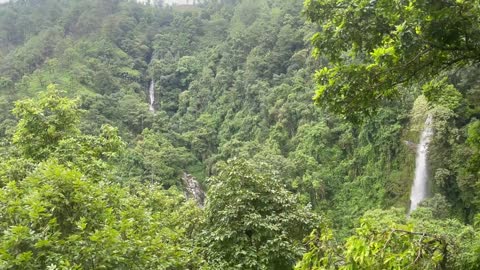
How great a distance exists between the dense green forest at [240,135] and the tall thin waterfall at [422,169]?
378mm

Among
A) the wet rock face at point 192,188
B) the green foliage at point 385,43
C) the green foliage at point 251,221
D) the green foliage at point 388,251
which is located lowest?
the wet rock face at point 192,188

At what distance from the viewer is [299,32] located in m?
40.4

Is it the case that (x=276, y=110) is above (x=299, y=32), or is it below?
below

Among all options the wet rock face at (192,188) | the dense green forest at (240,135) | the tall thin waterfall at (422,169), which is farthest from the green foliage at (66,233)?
the wet rock face at (192,188)

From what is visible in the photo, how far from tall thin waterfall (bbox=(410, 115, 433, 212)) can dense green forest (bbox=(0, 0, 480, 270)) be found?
378 millimetres

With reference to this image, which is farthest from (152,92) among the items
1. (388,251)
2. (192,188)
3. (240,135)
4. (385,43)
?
(388,251)

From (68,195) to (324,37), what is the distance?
320 centimetres

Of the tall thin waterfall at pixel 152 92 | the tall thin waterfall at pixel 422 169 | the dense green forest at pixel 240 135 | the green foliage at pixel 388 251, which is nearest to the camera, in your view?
the green foliage at pixel 388 251

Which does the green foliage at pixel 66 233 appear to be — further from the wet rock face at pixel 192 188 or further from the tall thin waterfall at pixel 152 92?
the tall thin waterfall at pixel 152 92

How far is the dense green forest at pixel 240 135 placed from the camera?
3693 mm

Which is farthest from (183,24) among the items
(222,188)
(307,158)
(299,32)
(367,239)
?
(367,239)

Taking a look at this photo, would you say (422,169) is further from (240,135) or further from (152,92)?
(152,92)

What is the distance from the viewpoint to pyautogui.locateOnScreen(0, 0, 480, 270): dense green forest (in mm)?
3693

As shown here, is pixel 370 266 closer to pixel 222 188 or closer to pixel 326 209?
pixel 222 188
